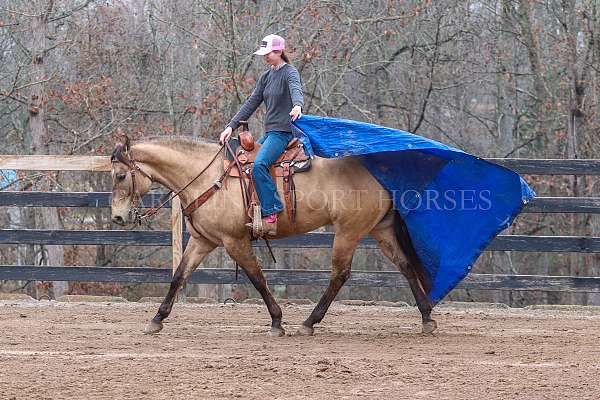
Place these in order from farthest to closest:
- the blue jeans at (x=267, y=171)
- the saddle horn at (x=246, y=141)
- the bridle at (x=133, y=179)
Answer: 1. the saddle horn at (x=246, y=141)
2. the bridle at (x=133, y=179)
3. the blue jeans at (x=267, y=171)

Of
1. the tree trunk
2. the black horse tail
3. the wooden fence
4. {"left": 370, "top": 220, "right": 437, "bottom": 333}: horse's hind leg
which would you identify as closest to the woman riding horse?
{"left": 370, "top": 220, "right": 437, "bottom": 333}: horse's hind leg

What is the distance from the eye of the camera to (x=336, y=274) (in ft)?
27.5

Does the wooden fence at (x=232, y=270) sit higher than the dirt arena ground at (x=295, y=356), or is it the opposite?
the wooden fence at (x=232, y=270)

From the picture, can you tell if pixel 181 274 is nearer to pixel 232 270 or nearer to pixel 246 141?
pixel 246 141

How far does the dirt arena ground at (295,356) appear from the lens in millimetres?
5828

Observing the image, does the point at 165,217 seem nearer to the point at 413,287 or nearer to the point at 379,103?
the point at 379,103

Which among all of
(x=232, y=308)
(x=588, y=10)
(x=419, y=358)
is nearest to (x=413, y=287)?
(x=419, y=358)

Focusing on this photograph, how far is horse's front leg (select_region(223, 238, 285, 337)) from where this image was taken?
815 cm

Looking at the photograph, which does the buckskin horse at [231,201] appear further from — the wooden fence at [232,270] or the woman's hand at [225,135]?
the wooden fence at [232,270]

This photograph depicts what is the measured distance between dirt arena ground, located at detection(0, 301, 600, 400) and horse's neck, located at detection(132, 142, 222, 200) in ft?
4.54

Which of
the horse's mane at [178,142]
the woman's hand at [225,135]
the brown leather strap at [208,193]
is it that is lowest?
the brown leather strap at [208,193]

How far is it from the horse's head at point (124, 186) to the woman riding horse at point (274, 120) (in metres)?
0.85

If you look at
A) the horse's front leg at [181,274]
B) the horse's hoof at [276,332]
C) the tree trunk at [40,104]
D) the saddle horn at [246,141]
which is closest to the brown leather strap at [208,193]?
the saddle horn at [246,141]

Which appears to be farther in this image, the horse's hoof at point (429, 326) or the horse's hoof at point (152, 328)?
the horse's hoof at point (429, 326)
